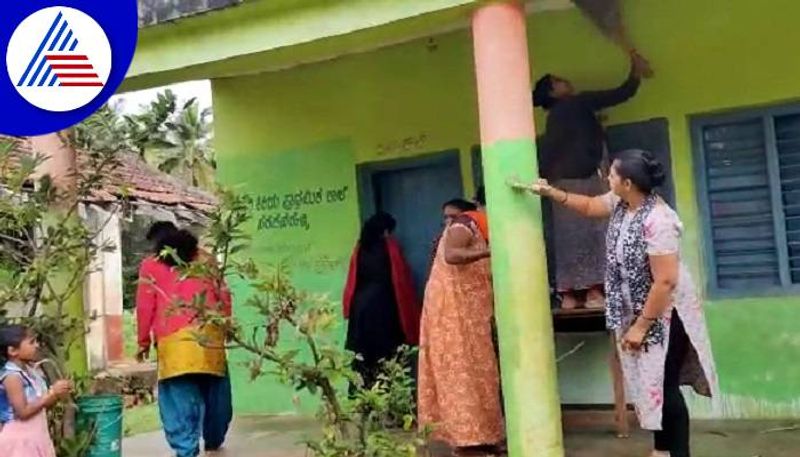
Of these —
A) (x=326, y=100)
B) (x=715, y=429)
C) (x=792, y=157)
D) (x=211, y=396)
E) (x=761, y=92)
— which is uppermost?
(x=326, y=100)

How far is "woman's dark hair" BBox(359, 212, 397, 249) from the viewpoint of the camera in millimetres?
7121

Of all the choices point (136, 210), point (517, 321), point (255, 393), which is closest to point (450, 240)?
point (517, 321)

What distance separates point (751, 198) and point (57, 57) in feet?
13.9

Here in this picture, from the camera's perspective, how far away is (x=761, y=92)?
20.4 feet

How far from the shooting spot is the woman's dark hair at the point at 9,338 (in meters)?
5.00

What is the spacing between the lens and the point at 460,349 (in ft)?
18.8

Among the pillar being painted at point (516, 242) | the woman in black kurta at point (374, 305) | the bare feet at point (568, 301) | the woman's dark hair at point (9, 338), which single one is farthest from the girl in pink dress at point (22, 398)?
the bare feet at point (568, 301)

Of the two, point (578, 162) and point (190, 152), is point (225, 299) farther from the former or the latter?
point (190, 152)

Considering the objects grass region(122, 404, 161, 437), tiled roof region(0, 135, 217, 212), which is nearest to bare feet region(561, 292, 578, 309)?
grass region(122, 404, 161, 437)

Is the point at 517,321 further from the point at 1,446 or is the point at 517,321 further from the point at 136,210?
the point at 136,210

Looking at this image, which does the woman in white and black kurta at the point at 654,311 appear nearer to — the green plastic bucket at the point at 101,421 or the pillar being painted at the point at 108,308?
the green plastic bucket at the point at 101,421

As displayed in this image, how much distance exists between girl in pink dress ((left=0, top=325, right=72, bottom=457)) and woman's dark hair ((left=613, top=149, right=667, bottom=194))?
2.86 meters

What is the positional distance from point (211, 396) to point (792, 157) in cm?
379

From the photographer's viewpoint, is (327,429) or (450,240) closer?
(327,429)
